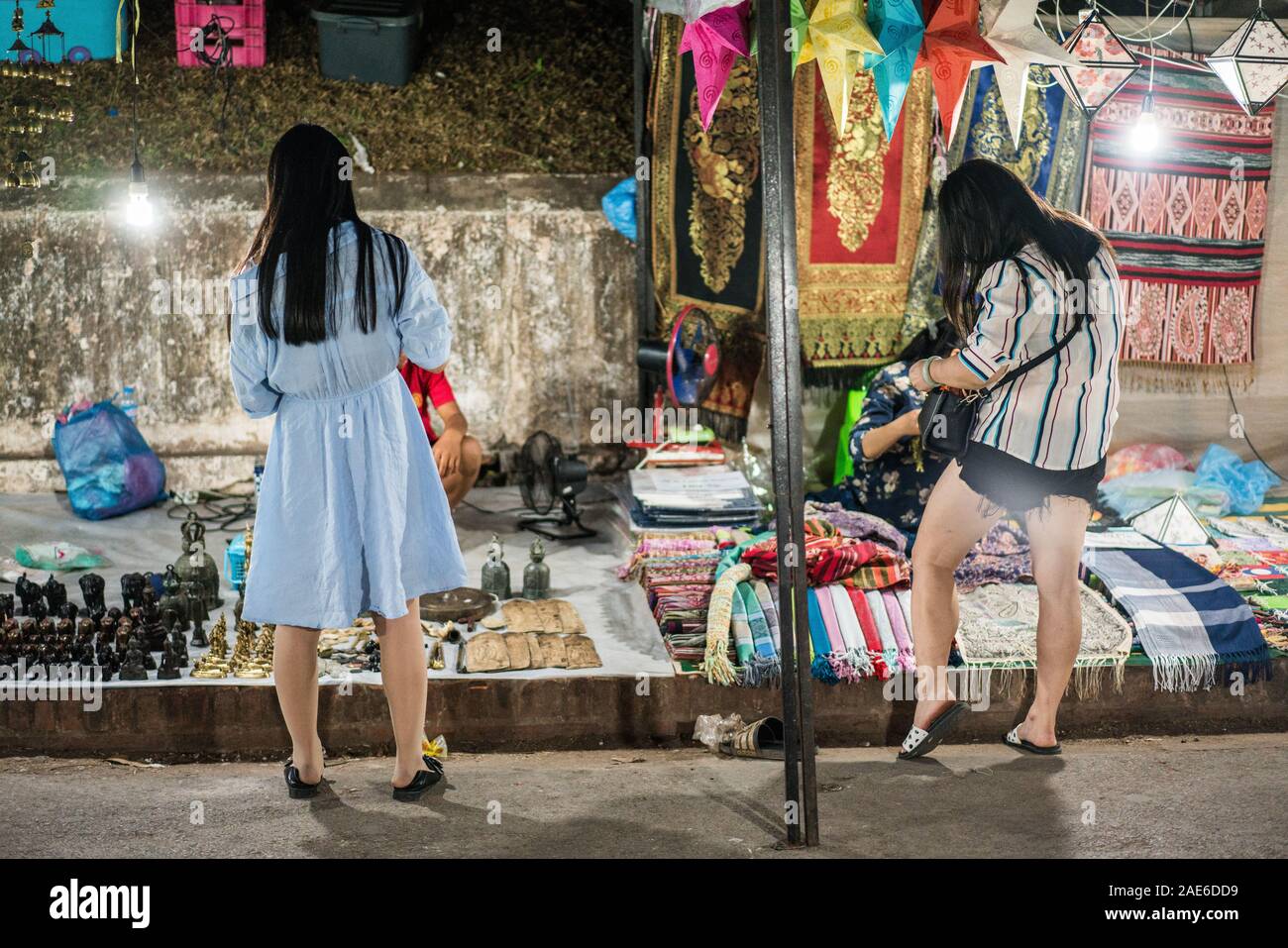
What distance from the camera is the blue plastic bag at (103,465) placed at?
289 inches

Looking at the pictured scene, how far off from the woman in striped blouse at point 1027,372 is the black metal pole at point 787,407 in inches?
25.7

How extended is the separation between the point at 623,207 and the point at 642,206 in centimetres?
26

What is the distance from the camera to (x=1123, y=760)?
15.4ft

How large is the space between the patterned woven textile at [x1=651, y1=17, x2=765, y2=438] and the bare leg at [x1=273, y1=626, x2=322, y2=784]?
350 centimetres

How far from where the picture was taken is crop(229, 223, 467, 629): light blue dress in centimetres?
403

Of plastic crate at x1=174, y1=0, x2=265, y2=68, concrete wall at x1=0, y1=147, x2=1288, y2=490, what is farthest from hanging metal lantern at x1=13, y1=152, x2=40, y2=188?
plastic crate at x1=174, y1=0, x2=265, y2=68

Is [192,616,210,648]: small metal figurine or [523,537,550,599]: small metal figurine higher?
[523,537,550,599]: small metal figurine

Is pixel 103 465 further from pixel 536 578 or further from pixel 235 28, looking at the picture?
pixel 536 578

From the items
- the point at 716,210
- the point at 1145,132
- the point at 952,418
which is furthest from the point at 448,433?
the point at 1145,132

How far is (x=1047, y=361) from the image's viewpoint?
4.30 metres

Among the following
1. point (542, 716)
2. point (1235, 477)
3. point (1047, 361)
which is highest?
point (1047, 361)

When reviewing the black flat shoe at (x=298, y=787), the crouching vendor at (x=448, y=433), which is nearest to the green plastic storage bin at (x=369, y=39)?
the crouching vendor at (x=448, y=433)

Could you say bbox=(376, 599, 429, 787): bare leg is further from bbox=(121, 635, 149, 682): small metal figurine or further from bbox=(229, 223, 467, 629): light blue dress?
bbox=(121, 635, 149, 682): small metal figurine

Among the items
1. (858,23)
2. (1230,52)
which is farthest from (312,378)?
(1230,52)
